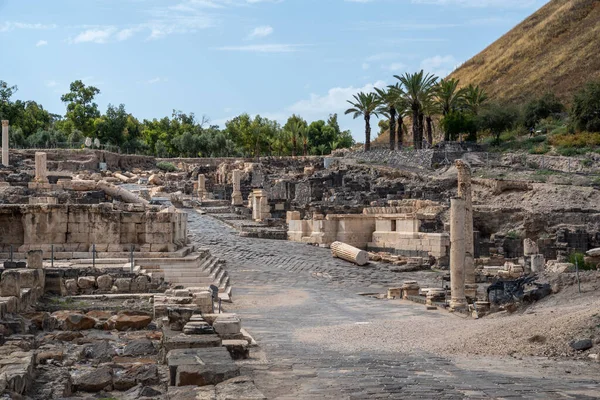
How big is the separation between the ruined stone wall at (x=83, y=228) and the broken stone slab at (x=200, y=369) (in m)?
11.9

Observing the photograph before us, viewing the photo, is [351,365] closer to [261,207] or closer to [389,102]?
[261,207]

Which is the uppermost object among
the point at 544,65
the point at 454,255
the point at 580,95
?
the point at 544,65

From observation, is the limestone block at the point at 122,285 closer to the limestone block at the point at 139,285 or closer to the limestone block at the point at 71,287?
the limestone block at the point at 139,285

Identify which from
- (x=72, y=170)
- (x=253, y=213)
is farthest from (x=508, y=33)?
(x=253, y=213)

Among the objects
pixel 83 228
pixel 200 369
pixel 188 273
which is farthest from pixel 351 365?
pixel 83 228

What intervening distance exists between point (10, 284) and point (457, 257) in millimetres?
9467

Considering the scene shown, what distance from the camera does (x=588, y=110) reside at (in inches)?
2039

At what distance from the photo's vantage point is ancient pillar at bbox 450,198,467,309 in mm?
17508

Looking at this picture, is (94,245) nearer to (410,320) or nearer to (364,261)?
(410,320)

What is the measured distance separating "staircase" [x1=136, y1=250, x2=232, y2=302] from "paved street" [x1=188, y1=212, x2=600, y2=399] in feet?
1.47

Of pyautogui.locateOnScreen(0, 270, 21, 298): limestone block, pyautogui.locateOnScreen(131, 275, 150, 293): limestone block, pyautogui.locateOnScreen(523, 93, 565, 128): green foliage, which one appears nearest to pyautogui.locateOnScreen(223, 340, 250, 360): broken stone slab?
pyautogui.locateOnScreen(0, 270, 21, 298): limestone block

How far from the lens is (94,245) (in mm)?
18797

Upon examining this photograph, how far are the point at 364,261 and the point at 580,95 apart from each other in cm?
3222

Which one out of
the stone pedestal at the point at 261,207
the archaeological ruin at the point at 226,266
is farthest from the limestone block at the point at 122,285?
the stone pedestal at the point at 261,207
